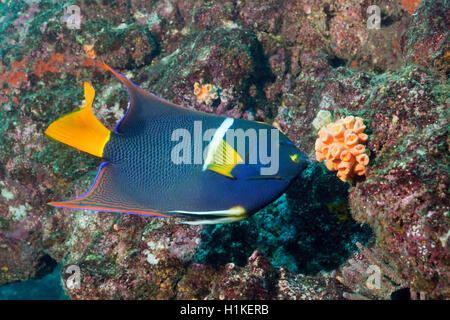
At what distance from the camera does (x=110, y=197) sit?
4.60 ft

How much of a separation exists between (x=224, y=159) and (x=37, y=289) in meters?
7.41

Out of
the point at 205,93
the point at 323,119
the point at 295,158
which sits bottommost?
the point at 295,158

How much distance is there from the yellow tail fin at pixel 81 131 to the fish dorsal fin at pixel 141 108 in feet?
0.56

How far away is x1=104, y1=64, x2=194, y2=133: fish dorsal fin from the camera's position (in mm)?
1459

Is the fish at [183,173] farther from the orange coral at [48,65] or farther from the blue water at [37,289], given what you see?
the blue water at [37,289]

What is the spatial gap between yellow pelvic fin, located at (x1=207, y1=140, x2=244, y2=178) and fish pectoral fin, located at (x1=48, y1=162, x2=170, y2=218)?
0.37 meters

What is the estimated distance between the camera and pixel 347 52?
494 centimetres

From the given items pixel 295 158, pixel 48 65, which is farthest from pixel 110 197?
pixel 48 65

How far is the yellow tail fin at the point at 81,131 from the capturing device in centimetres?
123

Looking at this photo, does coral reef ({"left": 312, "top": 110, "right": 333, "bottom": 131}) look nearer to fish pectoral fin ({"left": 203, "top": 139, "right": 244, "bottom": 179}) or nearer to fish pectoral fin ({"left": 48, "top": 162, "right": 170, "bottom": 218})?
fish pectoral fin ({"left": 203, "top": 139, "right": 244, "bottom": 179})

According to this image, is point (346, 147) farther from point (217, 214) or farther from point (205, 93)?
point (205, 93)
